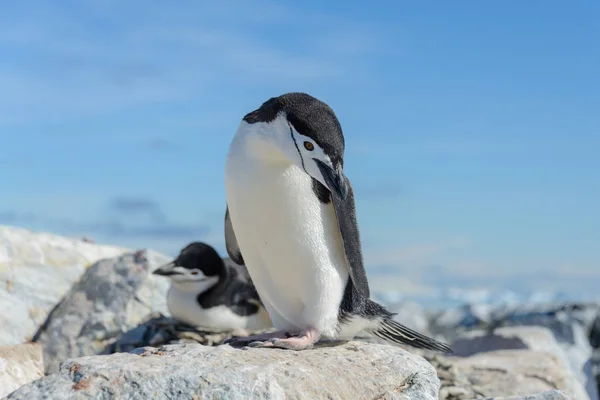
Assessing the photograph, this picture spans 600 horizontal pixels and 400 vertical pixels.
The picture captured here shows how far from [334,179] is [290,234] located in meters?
0.53

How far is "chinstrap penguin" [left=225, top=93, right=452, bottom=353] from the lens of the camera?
4.58 m

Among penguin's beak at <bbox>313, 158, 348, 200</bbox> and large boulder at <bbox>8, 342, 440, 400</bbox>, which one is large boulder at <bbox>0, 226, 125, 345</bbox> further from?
penguin's beak at <bbox>313, 158, 348, 200</bbox>

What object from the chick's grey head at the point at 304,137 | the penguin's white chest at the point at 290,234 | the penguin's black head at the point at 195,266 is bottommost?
the penguin's black head at the point at 195,266

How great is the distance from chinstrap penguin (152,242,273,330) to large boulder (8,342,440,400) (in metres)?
3.45

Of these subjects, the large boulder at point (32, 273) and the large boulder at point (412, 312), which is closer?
the large boulder at point (32, 273)

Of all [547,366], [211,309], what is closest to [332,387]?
[211,309]

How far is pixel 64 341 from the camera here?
28.1 ft

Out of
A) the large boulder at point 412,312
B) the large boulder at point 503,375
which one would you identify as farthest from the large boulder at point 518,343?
the large boulder at point 412,312

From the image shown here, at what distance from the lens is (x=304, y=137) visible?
4.47 m

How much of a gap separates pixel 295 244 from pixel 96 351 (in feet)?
14.5

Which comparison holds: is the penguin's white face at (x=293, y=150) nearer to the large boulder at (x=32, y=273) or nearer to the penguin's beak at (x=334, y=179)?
the penguin's beak at (x=334, y=179)

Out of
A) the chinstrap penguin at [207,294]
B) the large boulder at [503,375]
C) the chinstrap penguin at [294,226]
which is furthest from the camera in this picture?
the chinstrap penguin at [207,294]

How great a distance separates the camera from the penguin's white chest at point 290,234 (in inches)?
187

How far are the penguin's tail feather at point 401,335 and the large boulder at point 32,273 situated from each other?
4645mm
